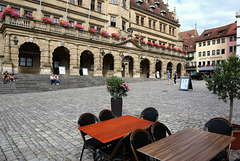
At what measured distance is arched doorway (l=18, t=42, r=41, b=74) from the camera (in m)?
23.1

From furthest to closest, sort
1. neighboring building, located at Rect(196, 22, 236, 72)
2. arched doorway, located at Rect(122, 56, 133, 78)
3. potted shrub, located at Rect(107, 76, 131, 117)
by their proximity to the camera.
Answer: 1. neighboring building, located at Rect(196, 22, 236, 72)
2. arched doorway, located at Rect(122, 56, 133, 78)
3. potted shrub, located at Rect(107, 76, 131, 117)

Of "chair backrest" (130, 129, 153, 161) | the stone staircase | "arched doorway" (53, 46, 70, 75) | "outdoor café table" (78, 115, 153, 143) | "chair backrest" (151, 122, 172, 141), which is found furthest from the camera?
"arched doorway" (53, 46, 70, 75)

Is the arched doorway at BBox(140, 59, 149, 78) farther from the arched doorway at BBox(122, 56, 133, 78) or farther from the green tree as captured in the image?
the green tree

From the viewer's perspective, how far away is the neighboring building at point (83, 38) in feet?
68.2

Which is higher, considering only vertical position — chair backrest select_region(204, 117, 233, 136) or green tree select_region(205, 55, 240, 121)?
green tree select_region(205, 55, 240, 121)

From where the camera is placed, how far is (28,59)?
23688mm

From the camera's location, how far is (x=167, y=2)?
158 feet

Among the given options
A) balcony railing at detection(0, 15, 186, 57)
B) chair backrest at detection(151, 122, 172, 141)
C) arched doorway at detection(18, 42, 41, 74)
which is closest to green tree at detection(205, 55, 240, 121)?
chair backrest at detection(151, 122, 172, 141)

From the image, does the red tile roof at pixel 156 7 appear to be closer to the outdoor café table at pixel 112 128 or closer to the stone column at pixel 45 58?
the stone column at pixel 45 58

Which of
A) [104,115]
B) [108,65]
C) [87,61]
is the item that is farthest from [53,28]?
[104,115]

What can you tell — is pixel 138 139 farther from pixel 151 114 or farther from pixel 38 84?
pixel 38 84

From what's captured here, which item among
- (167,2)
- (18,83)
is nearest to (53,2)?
(18,83)

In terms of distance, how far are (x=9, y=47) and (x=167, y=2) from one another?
44.1 metres

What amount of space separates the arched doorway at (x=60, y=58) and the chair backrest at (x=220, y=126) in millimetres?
25255
